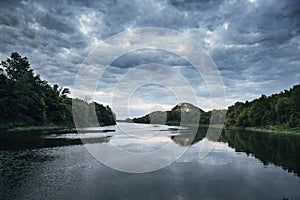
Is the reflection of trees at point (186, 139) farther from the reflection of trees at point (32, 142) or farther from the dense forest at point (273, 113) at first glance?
the dense forest at point (273, 113)

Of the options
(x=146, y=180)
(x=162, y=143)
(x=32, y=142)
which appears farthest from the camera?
(x=162, y=143)

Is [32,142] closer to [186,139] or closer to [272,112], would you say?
[186,139]

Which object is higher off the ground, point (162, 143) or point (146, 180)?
point (162, 143)

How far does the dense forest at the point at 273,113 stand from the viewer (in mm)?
71625

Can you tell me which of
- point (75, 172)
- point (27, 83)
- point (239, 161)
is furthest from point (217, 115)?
point (75, 172)

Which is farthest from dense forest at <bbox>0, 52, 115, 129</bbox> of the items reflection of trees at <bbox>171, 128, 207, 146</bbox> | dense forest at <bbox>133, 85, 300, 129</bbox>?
dense forest at <bbox>133, 85, 300, 129</bbox>

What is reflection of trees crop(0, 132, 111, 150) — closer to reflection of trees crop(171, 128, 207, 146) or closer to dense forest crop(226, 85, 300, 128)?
reflection of trees crop(171, 128, 207, 146)

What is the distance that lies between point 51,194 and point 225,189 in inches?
401


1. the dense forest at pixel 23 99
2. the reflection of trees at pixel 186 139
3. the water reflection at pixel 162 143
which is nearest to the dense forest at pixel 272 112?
the water reflection at pixel 162 143

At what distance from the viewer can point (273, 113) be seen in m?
85.9

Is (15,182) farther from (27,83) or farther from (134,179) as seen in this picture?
(27,83)

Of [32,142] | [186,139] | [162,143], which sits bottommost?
[32,142]

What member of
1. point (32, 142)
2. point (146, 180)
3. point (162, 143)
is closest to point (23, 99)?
point (32, 142)

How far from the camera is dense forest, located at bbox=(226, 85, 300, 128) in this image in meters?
71.6
